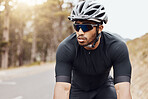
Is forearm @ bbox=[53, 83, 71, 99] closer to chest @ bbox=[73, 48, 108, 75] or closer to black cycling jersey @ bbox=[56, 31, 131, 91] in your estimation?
black cycling jersey @ bbox=[56, 31, 131, 91]

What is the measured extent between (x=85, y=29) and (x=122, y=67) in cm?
59

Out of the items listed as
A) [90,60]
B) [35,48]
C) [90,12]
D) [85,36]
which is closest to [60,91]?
[90,60]

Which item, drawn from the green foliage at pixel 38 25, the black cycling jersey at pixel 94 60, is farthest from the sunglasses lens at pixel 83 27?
the green foliage at pixel 38 25

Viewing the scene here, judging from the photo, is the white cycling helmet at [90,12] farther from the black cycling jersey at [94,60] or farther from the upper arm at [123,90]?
the upper arm at [123,90]

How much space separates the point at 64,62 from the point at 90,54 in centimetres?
32

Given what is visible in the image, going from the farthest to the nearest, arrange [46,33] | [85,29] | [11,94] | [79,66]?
1. [46,33]
2. [11,94]
3. [79,66]
4. [85,29]

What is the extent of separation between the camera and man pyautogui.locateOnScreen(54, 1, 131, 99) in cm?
255

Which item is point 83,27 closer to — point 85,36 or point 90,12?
point 85,36

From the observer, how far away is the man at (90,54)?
8.38 feet

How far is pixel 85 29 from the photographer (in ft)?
8.30

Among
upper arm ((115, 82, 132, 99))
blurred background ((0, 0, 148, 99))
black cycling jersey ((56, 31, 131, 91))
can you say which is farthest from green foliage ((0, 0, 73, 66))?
upper arm ((115, 82, 132, 99))

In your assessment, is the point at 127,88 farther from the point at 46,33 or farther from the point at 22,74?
the point at 46,33

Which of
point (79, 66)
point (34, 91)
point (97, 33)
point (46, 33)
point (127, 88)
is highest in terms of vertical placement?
point (97, 33)

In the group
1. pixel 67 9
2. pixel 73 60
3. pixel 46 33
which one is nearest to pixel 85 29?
pixel 73 60
